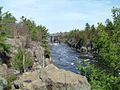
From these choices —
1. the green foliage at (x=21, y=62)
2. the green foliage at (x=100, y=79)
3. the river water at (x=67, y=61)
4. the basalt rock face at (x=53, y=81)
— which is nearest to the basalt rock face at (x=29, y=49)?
the green foliage at (x=21, y=62)

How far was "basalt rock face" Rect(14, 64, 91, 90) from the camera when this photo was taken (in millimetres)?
18344

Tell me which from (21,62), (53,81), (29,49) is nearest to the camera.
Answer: (53,81)

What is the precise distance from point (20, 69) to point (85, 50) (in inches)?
4026

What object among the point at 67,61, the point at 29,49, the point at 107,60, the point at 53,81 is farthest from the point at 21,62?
the point at 107,60

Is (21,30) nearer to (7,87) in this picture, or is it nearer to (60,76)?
(7,87)

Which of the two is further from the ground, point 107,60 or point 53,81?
point 107,60

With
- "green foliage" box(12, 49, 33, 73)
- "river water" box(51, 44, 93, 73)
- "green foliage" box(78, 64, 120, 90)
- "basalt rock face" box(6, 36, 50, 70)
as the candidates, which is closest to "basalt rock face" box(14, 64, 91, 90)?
"green foliage" box(78, 64, 120, 90)

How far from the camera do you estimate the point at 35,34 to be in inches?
4594

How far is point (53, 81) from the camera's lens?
18.4m

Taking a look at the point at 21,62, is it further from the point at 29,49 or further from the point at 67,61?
the point at 67,61

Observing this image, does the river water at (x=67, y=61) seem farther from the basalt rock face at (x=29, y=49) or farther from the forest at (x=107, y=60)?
the forest at (x=107, y=60)

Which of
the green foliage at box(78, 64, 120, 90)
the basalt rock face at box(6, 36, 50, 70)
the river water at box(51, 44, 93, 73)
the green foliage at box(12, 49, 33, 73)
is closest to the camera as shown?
the green foliage at box(78, 64, 120, 90)

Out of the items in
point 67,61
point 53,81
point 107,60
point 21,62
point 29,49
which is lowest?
point 67,61

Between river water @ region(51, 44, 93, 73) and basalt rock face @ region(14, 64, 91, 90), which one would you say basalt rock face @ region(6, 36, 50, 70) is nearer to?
river water @ region(51, 44, 93, 73)
